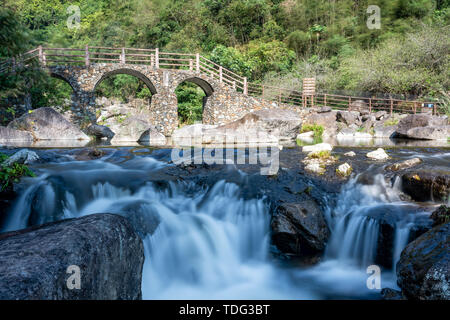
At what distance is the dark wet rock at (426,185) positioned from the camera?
16.1ft

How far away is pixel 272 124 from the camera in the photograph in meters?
13.4

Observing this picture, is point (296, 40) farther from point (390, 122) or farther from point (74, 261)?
point (74, 261)

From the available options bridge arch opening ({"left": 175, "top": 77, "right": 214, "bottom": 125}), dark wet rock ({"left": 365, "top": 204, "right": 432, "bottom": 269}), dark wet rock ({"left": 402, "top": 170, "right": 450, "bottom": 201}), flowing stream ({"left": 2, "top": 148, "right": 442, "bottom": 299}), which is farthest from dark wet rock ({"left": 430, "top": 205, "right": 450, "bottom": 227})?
bridge arch opening ({"left": 175, "top": 77, "right": 214, "bottom": 125})

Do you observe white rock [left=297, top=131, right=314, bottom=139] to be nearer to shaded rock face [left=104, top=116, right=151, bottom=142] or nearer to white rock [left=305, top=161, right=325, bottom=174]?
shaded rock face [left=104, top=116, right=151, bottom=142]

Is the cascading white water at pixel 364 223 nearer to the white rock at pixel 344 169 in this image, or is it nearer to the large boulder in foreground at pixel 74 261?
the white rock at pixel 344 169

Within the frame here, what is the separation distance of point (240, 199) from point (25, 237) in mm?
3700

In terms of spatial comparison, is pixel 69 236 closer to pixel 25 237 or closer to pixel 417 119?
pixel 25 237

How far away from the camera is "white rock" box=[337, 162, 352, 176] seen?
624 centimetres

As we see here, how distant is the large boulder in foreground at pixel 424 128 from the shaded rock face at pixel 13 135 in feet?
50.8

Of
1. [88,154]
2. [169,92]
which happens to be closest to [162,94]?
[169,92]

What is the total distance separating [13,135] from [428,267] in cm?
1327

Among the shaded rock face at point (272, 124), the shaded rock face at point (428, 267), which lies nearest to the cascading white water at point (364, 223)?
the shaded rock face at point (428, 267)

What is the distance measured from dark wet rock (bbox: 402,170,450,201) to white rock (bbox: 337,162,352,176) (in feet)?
3.31
